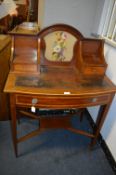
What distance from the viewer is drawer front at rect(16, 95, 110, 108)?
105 centimetres

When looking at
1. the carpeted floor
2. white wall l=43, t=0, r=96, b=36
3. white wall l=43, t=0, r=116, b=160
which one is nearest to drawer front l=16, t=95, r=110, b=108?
white wall l=43, t=0, r=116, b=160

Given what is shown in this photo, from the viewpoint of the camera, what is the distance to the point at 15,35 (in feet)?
3.93

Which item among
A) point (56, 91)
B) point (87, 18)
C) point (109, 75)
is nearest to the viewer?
point (56, 91)

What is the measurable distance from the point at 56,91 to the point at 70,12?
34.3 inches

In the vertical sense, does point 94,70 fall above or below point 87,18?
below

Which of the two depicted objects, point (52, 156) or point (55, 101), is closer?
point (55, 101)

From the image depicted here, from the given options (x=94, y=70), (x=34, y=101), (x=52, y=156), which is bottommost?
(x=52, y=156)

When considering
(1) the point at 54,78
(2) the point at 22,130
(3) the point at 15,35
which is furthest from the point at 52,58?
(2) the point at 22,130

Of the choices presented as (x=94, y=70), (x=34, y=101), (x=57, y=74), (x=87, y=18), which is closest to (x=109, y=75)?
(x=94, y=70)

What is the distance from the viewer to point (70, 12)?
149 cm

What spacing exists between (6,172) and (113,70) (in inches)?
48.9

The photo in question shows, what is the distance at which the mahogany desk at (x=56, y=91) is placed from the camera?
1031 mm

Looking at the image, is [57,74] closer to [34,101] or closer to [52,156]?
[34,101]

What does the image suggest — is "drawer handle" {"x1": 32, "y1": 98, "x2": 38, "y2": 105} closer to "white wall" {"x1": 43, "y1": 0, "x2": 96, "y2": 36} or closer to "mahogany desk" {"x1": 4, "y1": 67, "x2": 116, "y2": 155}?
"mahogany desk" {"x1": 4, "y1": 67, "x2": 116, "y2": 155}
